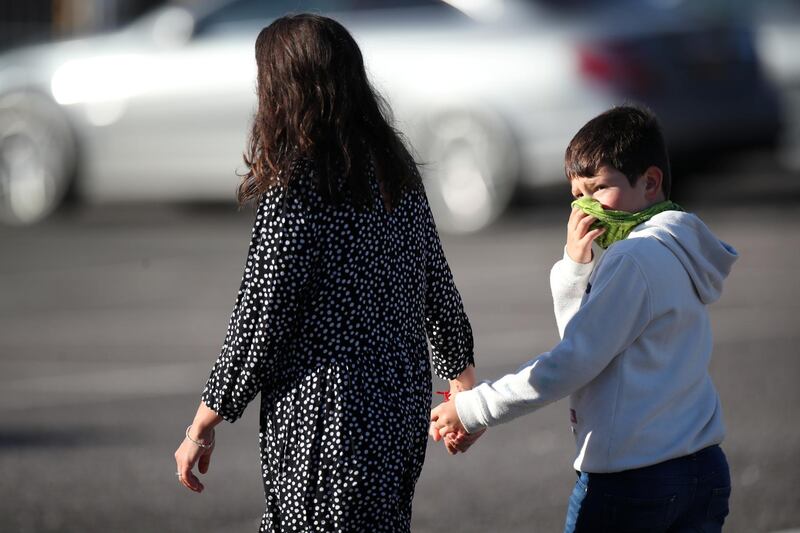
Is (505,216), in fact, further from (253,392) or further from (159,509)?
(253,392)

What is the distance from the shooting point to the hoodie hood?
2.92 metres

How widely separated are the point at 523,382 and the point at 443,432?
0.30 metres

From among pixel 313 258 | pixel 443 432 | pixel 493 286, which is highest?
pixel 313 258

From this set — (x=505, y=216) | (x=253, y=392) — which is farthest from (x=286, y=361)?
(x=505, y=216)

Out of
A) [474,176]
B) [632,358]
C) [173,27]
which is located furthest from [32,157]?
[632,358]

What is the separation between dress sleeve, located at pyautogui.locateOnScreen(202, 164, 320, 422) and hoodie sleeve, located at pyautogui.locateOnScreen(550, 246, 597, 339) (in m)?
0.57

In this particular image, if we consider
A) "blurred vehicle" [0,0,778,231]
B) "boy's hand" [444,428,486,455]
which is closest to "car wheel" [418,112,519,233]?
"blurred vehicle" [0,0,778,231]

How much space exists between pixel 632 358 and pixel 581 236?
0.31 metres

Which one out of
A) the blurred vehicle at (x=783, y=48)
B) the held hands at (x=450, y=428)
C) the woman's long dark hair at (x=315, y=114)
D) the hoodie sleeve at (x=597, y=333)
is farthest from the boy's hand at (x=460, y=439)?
the blurred vehicle at (x=783, y=48)

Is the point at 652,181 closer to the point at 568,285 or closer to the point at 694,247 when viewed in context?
the point at 694,247

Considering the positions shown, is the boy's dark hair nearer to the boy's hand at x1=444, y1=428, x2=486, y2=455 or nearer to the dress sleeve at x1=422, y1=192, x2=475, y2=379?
the dress sleeve at x1=422, y1=192, x2=475, y2=379

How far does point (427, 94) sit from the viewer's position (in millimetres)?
11164

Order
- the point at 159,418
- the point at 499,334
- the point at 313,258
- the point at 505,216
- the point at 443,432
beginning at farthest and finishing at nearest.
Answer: the point at 505,216 < the point at 499,334 < the point at 159,418 < the point at 443,432 < the point at 313,258

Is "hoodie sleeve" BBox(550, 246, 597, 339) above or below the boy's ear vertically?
below
